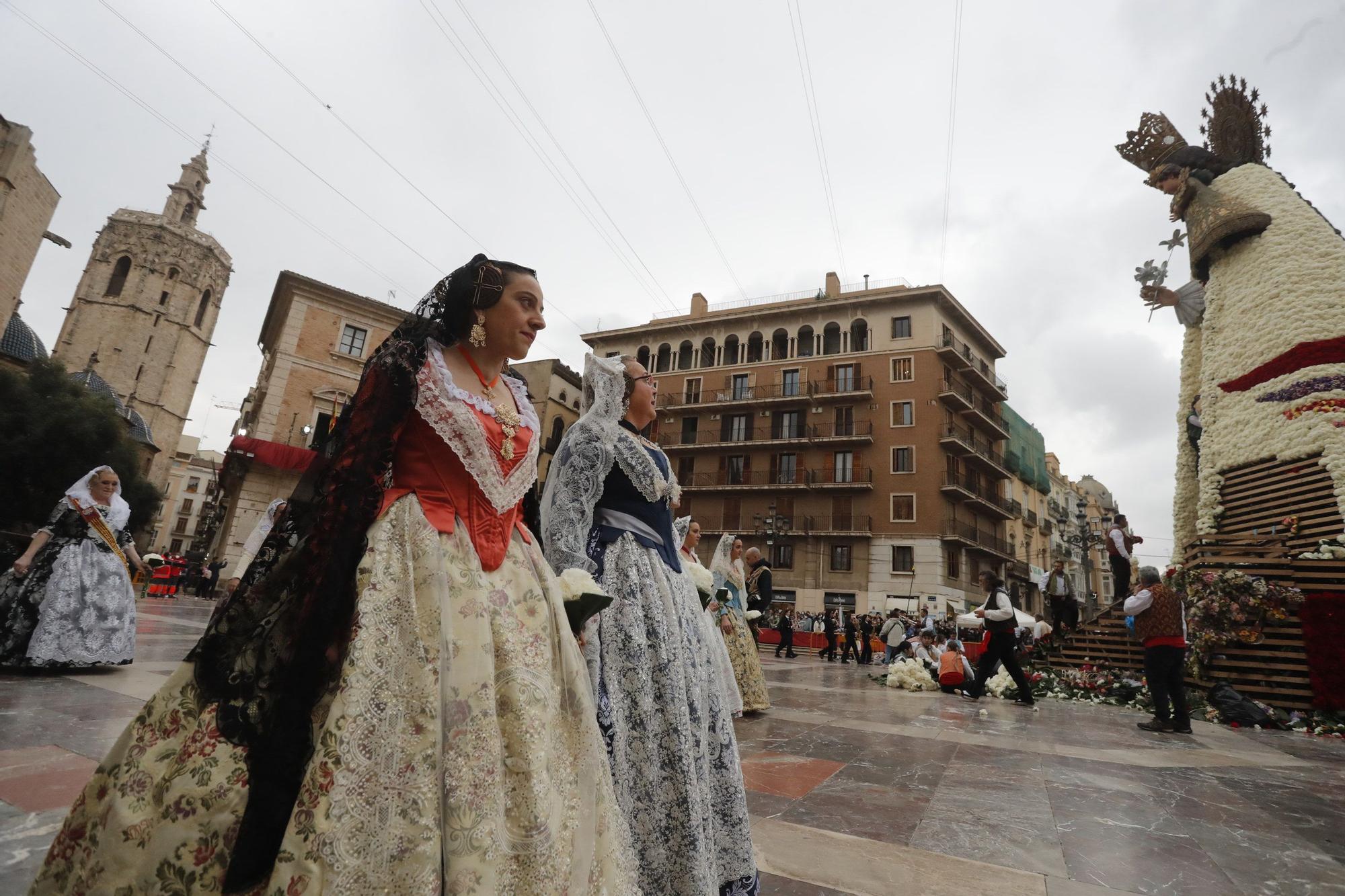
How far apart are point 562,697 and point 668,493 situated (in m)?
1.06

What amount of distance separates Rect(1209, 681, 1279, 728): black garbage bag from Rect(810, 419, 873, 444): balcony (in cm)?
2250

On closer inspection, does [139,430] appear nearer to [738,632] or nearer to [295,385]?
[295,385]

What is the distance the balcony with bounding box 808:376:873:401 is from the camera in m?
30.0

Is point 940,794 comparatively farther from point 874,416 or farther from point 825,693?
point 874,416

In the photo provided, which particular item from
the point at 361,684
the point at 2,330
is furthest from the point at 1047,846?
the point at 2,330

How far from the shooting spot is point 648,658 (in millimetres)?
2061

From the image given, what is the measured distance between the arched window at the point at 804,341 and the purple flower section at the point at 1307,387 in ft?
81.5

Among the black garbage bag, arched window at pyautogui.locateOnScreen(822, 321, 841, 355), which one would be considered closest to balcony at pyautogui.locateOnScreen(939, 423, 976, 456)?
arched window at pyautogui.locateOnScreen(822, 321, 841, 355)

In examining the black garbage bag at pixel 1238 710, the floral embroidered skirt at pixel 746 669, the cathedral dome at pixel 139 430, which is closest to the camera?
the floral embroidered skirt at pixel 746 669

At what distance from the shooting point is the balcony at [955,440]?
1114 inches

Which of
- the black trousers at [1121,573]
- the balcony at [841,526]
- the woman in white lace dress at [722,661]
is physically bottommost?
the woman in white lace dress at [722,661]

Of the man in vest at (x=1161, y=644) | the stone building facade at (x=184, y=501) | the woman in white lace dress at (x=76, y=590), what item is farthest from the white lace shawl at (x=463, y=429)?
the stone building facade at (x=184, y=501)

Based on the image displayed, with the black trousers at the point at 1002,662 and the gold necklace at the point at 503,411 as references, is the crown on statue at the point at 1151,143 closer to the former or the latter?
the black trousers at the point at 1002,662

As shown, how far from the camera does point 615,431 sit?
7.84 ft
